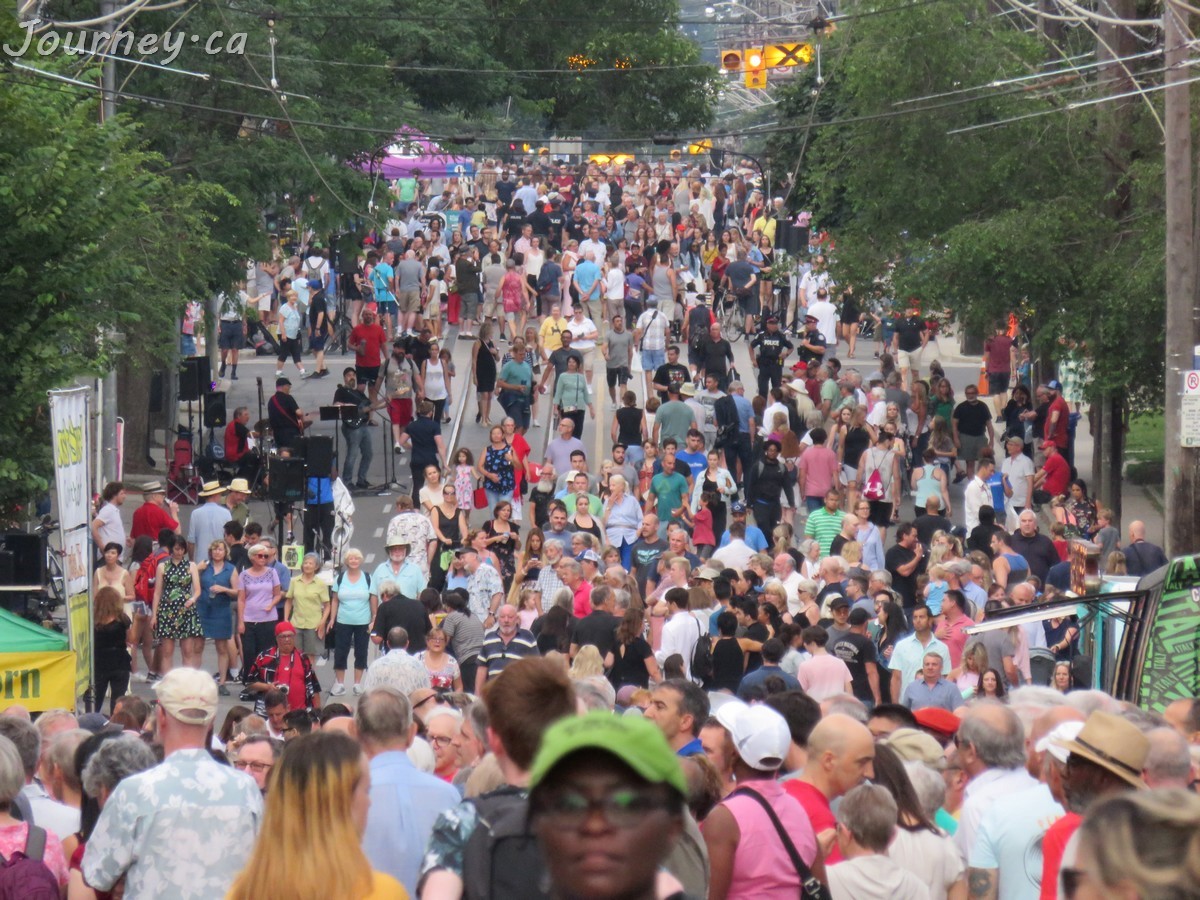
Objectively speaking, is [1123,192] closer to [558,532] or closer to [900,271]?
[900,271]

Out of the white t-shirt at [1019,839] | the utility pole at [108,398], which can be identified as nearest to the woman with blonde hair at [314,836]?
the white t-shirt at [1019,839]

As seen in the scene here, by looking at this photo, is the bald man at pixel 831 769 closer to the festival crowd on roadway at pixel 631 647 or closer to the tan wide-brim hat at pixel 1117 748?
the festival crowd on roadway at pixel 631 647

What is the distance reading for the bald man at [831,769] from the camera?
6.53 metres

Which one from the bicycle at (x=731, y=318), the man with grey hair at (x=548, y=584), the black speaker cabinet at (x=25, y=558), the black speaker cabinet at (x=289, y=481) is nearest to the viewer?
the black speaker cabinet at (x=25, y=558)

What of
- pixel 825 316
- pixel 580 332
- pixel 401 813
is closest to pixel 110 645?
pixel 401 813

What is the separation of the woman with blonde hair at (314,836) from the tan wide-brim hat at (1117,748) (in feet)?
6.54

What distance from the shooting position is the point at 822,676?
42.2ft

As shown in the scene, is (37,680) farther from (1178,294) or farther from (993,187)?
(993,187)

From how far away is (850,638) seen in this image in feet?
46.6

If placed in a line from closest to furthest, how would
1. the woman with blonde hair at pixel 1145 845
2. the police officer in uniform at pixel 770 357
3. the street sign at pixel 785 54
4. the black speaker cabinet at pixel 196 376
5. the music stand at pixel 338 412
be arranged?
the woman with blonde hair at pixel 1145 845, the music stand at pixel 338 412, the black speaker cabinet at pixel 196 376, the police officer in uniform at pixel 770 357, the street sign at pixel 785 54

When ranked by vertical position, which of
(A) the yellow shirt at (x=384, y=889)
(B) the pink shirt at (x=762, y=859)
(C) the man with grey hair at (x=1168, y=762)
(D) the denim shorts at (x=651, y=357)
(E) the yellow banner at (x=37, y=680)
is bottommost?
(E) the yellow banner at (x=37, y=680)

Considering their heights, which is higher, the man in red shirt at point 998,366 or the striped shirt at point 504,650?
the man in red shirt at point 998,366

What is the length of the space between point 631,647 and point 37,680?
4.49 m

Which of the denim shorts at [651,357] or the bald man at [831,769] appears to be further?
the denim shorts at [651,357]
